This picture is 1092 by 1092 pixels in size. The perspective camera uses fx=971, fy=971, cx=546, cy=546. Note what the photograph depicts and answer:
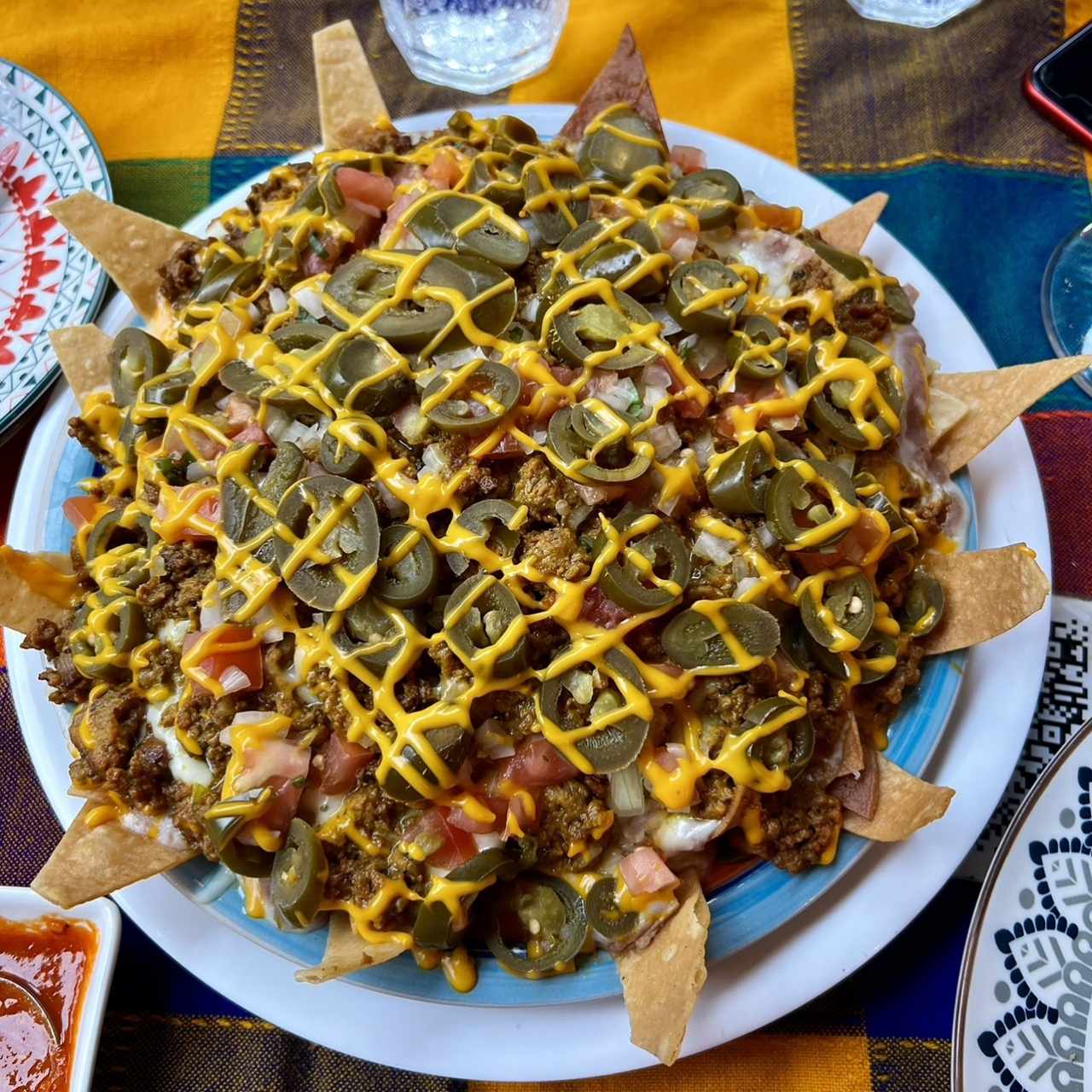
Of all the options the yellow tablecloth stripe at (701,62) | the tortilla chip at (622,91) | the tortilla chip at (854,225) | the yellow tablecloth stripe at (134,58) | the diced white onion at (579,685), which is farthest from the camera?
the yellow tablecloth stripe at (134,58)

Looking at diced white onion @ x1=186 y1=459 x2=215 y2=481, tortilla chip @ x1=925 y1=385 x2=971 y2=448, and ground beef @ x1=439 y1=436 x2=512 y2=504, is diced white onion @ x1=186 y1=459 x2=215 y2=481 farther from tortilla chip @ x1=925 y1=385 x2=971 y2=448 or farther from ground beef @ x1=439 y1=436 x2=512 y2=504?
tortilla chip @ x1=925 y1=385 x2=971 y2=448

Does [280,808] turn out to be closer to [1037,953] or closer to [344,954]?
[344,954]

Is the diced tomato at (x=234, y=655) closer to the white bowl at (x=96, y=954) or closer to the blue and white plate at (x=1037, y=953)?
the white bowl at (x=96, y=954)

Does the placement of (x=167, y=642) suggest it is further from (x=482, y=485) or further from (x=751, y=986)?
(x=751, y=986)

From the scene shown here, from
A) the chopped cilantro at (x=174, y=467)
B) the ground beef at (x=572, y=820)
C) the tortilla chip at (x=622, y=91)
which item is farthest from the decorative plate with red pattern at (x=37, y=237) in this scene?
the ground beef at (x=572, y=820)

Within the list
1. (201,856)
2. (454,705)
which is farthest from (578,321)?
(201,856)

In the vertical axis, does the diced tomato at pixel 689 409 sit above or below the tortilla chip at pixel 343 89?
below

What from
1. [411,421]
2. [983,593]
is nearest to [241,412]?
[411,421]
